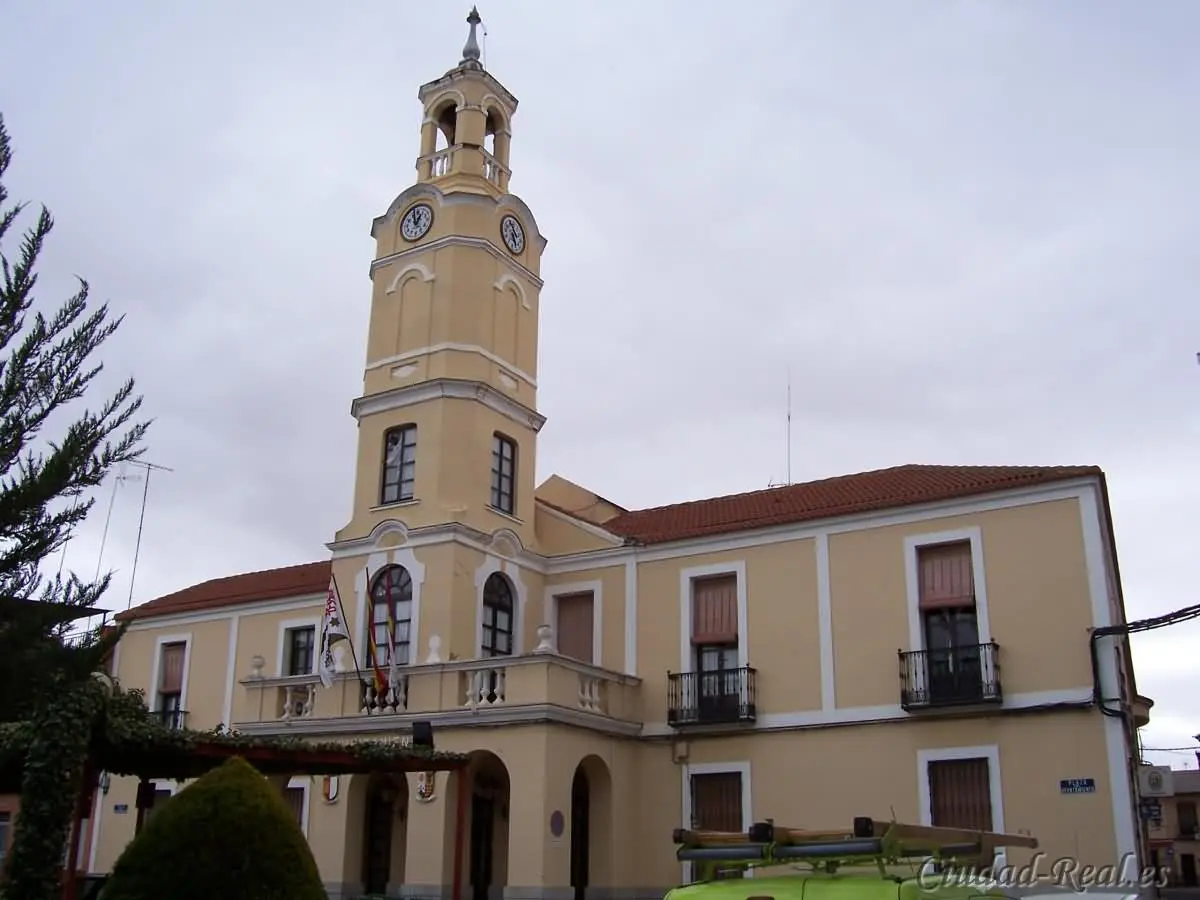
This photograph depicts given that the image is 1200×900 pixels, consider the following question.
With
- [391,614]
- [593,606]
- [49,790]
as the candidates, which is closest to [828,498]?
[593,606]

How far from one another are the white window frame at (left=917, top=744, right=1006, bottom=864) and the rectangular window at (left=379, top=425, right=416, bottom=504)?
11070 mm

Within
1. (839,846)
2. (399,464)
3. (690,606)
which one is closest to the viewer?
(839,846)

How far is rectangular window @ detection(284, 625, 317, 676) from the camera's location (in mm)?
27859

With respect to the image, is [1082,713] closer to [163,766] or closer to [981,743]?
[981,743]

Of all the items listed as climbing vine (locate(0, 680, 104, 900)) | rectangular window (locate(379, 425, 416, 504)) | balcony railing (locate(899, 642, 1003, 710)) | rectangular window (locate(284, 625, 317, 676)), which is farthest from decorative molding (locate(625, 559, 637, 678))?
climbing vine (locate(0, 680, 104, 900))

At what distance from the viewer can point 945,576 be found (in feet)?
69.3

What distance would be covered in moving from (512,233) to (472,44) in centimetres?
524

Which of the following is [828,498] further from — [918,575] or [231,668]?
[231,668]

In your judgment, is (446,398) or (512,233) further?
(512,233)

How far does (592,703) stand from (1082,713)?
8.24 meters

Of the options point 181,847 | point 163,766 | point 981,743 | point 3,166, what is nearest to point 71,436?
point 3,166

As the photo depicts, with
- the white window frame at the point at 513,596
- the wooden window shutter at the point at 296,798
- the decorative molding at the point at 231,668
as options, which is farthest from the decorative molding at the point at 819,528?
the decorative molding at the point at 231,668

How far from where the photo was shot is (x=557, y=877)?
2003cm

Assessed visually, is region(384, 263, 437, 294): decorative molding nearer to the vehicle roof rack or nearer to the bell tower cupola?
the bell tower cupola
